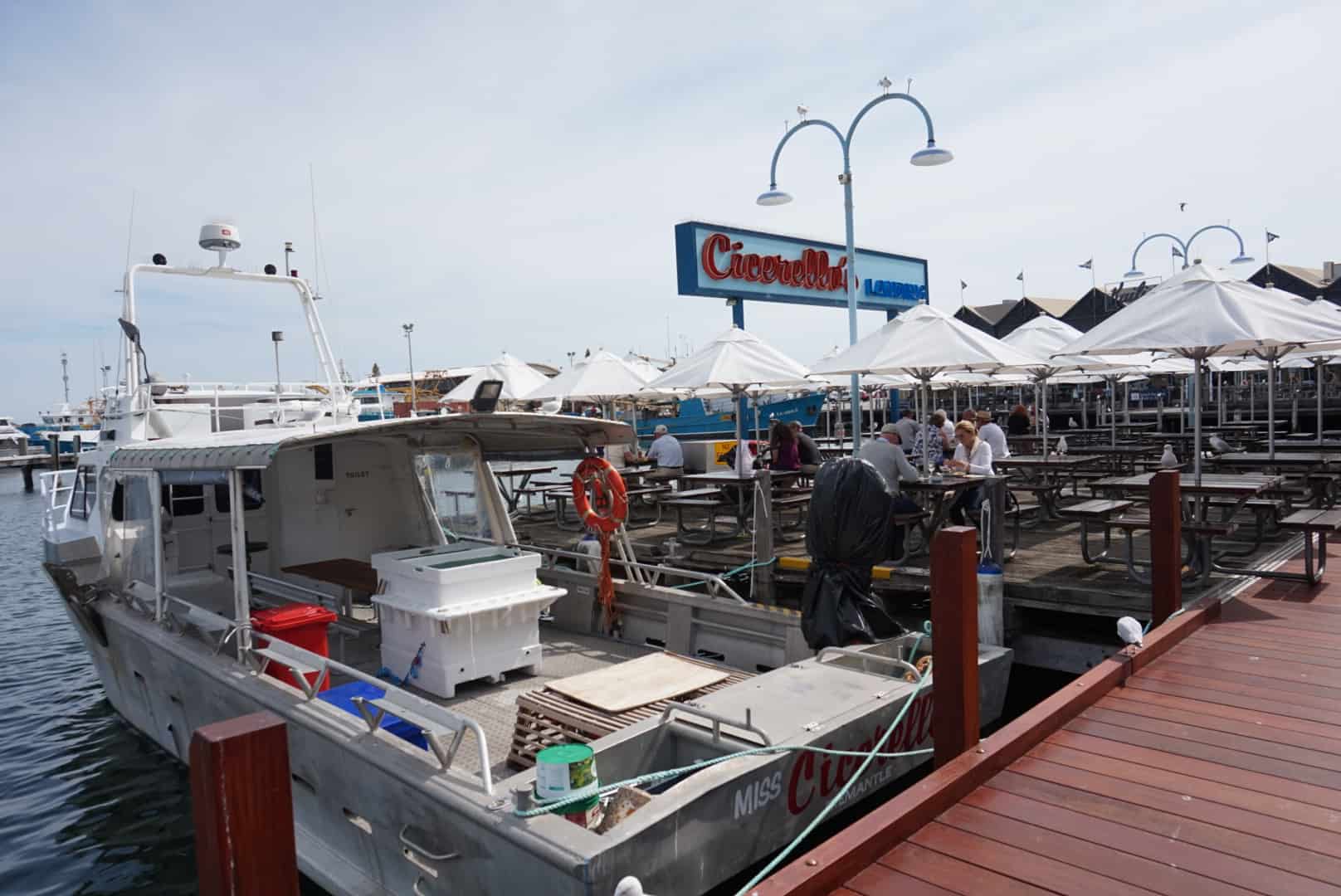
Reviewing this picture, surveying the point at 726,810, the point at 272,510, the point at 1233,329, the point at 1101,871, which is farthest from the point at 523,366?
the point at 1101,871

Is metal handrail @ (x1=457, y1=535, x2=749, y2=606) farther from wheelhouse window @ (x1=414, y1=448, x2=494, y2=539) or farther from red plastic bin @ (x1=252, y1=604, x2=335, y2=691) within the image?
red plastic bin @ (x1=252, y1=604, x2=335, y2=691)

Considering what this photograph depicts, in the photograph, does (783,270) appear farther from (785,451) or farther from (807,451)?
(785,451)

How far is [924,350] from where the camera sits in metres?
9.98

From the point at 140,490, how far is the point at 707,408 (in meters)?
30.2

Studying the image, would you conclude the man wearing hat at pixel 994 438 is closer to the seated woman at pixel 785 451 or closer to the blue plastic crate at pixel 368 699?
the seated woman at pixel 785 451

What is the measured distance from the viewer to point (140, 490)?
28.9 feet

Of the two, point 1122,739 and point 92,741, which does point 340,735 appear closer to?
point 1122,739

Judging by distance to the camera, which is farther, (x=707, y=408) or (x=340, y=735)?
(x=707, y=408)

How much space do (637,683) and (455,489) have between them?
4.41 metres

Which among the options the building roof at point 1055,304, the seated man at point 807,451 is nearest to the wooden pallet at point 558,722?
the seated man at point 807,451

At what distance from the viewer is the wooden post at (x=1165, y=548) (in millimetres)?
6840

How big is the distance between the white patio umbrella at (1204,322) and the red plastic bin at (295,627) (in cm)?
713

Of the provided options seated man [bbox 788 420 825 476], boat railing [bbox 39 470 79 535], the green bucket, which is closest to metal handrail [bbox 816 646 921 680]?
the green bucket

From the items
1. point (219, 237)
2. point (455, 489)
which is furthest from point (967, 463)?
point (219, 237)
